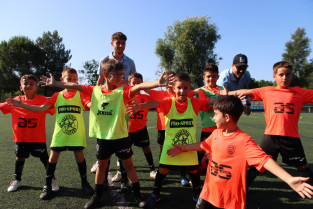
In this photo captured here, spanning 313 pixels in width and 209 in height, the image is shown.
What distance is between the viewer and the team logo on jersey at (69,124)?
350cm

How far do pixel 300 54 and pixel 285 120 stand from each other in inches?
2271

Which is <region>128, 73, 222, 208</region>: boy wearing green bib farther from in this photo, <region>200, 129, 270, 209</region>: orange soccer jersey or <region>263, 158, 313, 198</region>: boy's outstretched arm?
<region>263, 158, 313, 198</region>: boy's outstretched arm

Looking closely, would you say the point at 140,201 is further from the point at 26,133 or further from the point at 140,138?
the point at 26,133

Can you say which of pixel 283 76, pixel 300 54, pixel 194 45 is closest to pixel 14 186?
pixel 283 76

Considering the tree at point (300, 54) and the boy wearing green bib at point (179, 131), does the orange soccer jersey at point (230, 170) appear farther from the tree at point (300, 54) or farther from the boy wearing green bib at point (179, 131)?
the tree at point (300, 54)

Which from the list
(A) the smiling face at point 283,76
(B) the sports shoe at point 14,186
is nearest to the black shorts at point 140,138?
(B) the sports shoe at point 14,186

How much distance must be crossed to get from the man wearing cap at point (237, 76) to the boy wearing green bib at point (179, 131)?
142 cm

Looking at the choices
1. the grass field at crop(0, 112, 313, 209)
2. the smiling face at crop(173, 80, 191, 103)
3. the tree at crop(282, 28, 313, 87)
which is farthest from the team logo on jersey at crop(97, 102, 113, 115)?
the tree at crop(282, 28, 313, 87)

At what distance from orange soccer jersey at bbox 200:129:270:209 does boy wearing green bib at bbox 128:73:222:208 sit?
2.10ft

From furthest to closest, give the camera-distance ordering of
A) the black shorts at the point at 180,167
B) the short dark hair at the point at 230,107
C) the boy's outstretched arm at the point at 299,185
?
1. the black shorts at the point at 180,167
2. the short dark hair at the point at 230,107
3. the boy's outstretched arm at the point at 299,185

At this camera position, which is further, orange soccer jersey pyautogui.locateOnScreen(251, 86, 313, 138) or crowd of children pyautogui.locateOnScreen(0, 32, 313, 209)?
orange soccer jersey pyautogui.locateOnScreen(251, 86, 313, 138)

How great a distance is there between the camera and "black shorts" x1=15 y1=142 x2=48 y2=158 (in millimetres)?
3771

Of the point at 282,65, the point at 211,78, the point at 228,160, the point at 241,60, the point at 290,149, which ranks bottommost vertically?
the point at 290,149

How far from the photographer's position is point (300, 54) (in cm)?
5016
